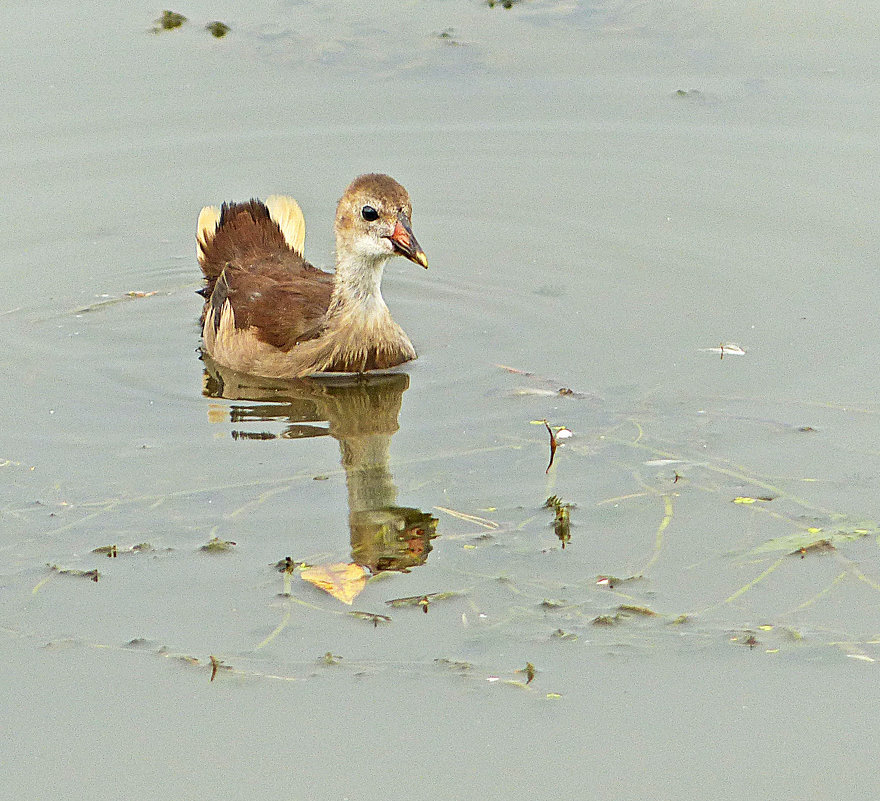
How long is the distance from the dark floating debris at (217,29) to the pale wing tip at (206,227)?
3.90 metres

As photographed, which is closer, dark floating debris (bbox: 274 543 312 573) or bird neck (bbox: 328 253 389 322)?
dark floating debris (bbox: 274 543 312 573)

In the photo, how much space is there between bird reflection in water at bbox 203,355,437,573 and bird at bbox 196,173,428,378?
0.37 ft

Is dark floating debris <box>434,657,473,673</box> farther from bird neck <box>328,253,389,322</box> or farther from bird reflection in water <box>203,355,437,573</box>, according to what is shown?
bird neck <box>328,253,389,322</box>

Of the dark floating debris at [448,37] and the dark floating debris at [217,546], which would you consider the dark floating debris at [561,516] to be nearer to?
the dark floating debris at [217,546]

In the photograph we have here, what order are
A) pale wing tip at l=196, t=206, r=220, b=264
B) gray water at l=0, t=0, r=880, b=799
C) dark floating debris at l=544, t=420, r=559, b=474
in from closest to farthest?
gray water at l=0, t=0, r=880, b=799, dark floating debris at l=544, t=420, r=559, b=474, pale wing tip at l=196, t=206, r=220, b=264

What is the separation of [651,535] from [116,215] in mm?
5889

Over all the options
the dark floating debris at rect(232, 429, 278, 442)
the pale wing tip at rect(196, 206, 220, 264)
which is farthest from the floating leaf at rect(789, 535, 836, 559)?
the pale wing tip at rect(196, 206, 220, 264)

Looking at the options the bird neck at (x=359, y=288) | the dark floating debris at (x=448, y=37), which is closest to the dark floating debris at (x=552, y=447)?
the bird neck at (x=359, y=288)

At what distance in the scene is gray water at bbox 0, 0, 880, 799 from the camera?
16.5 feet

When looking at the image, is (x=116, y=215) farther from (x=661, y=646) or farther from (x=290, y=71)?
(x=661, y=646)

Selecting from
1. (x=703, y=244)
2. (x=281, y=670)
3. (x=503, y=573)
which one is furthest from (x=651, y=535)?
(x=703, y=244)

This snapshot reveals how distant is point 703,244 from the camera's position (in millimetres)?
9758

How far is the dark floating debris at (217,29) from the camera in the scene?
42.3ft

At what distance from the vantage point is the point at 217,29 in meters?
13.0
